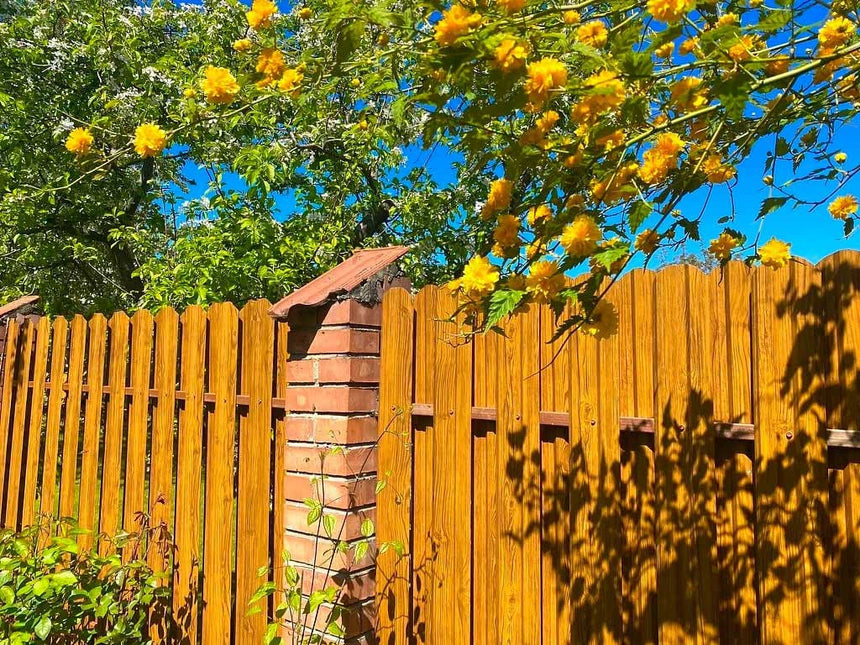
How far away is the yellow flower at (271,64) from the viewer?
4.96 feet

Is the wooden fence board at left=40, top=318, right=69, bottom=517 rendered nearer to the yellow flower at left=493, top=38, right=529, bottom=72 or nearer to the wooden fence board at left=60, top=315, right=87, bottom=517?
the wooden fence board at left=60, top=315, right=87, bottom=517

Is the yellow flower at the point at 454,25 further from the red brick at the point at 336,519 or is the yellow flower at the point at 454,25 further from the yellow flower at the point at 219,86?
Answer: the red brick at the point at 336,519

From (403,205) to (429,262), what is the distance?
1.86 feet

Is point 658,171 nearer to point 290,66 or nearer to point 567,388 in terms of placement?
point 567,388

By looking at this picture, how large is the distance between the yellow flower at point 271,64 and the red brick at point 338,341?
100 centimetres

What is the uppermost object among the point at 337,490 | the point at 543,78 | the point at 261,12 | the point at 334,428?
the point at 261,12

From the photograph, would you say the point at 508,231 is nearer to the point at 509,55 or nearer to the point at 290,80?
the point at 509,55

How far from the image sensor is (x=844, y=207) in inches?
66.8

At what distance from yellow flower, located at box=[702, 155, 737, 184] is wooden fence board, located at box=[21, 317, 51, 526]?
3.98 metres

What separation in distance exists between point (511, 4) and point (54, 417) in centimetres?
380

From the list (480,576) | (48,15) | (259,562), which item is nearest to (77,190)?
(48,15)

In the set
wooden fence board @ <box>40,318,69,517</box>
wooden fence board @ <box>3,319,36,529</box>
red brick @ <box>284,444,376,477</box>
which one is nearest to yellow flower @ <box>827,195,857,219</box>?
red brick @ <box>284,444,376,477</box>

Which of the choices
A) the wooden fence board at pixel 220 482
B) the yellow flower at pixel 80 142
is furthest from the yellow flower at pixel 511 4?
the wooden fence board at pixel 220 482

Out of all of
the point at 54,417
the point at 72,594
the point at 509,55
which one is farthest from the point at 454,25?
the point at 54,417
